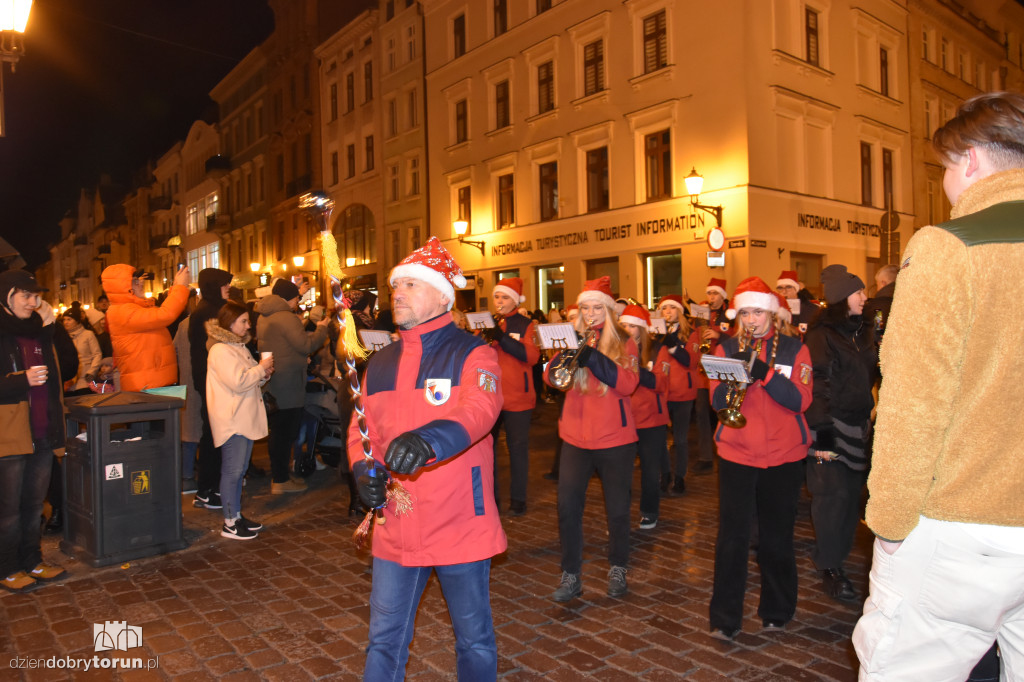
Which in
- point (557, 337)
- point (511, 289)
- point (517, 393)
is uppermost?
point (511, 289)

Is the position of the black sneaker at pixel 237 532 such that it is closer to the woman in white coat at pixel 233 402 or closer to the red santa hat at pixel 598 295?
the woman in white coat at pixel 233 402

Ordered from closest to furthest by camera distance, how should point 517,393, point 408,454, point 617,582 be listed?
point 408,454, point 617,582, point 517,393

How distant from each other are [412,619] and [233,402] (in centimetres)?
406

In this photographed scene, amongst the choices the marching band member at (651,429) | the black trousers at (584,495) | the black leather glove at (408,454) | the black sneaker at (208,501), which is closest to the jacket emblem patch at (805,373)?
the black trousers at (584,495)

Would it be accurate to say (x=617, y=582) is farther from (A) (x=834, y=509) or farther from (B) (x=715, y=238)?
(B) (x=715, y=238)

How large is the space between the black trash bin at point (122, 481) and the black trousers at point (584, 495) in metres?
3.33

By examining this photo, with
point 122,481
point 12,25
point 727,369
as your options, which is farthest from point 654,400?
point 12,25

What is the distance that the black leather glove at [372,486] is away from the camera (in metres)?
2.67

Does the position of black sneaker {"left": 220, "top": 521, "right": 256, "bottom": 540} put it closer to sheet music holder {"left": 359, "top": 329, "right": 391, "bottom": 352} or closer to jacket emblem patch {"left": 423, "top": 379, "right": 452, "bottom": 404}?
sheet music holder {"left": 359, "top": 329, "right": 391, "bottom": 352}

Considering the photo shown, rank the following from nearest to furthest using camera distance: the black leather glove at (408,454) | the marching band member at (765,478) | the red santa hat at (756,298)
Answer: the black leather glove at (408,454), the marching band member at (765,478), the red santa hat at (756,298)

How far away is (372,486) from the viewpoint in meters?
2.68

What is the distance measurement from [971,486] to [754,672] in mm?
2360

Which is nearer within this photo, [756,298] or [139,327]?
[756,298]

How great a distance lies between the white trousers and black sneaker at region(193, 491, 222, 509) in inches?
270
